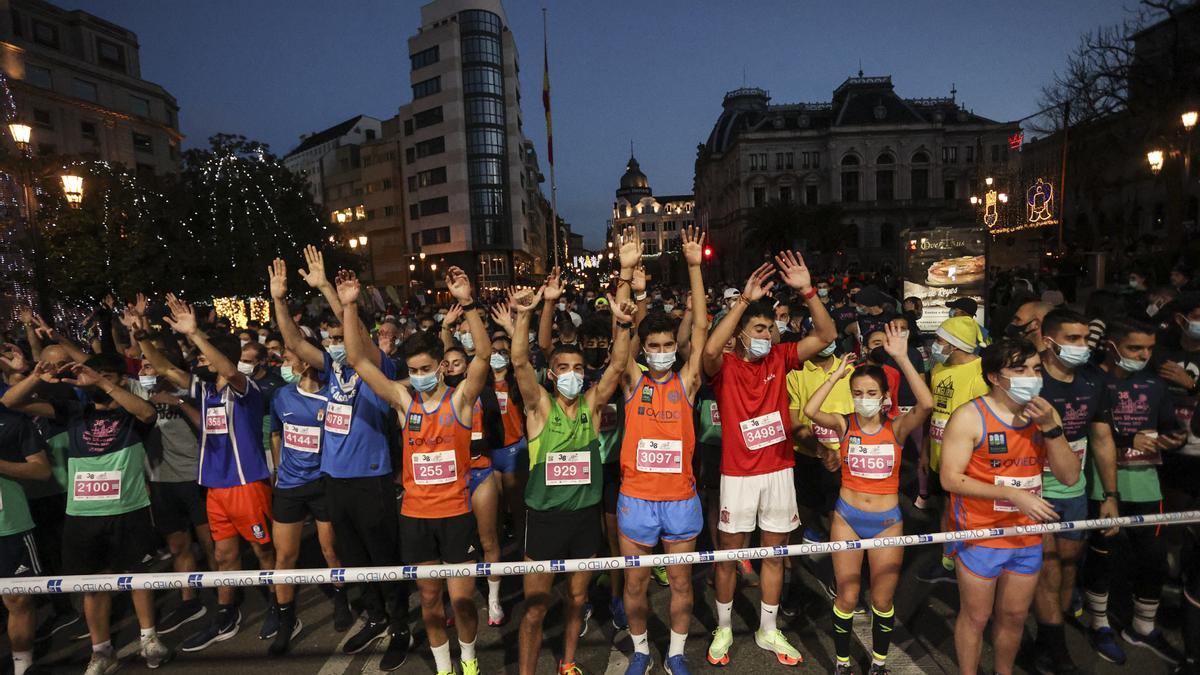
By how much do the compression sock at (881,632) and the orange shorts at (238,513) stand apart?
4544 mm

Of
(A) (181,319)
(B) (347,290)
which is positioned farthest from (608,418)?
(A) (181,319)

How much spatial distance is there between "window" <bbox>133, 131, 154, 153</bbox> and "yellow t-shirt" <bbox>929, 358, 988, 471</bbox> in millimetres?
55045

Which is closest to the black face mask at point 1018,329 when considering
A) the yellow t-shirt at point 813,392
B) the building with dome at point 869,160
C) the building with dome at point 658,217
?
the yellow t-shirt at point 813,392

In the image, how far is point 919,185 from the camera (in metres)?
76.4

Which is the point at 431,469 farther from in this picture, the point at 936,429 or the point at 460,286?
the point at 936,429

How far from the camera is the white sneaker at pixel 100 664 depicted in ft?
14.0

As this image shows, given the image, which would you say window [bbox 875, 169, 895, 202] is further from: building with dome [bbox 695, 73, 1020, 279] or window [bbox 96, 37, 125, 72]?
window [bbox 96, 37, 125, 72]

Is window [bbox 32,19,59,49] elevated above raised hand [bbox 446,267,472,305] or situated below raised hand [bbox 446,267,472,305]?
above

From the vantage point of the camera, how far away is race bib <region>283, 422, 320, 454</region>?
4660 millimetres

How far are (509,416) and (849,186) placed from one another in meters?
80.9

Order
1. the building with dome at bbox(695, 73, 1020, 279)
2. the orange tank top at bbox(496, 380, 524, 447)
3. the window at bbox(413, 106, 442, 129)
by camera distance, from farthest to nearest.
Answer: the building with dome at bbox(695, 73, 1020, 279) → the window at bbox(413, 106, 442, 129) → the orange tank top at bbox(496, 380, 524, 447)

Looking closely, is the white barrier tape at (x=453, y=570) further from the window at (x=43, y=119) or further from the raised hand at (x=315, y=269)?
the window at (x=43, y=119)

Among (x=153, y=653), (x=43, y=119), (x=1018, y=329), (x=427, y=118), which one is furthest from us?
(x=427, y=118)

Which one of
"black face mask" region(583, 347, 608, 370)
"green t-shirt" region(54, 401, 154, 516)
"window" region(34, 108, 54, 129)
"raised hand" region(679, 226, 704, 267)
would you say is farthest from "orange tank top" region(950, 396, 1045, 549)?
"window" region(34, 108, 54, 129)
